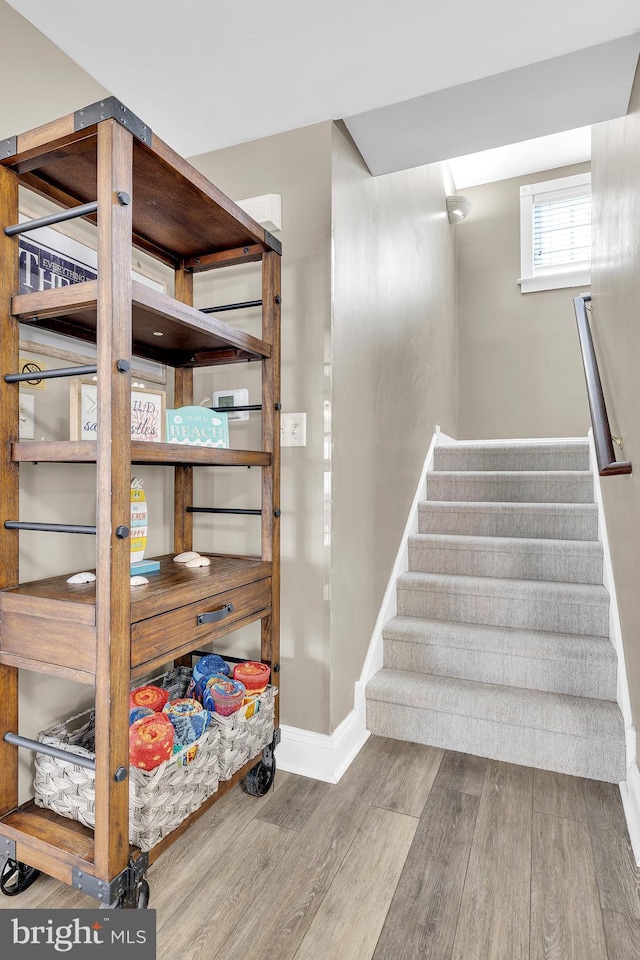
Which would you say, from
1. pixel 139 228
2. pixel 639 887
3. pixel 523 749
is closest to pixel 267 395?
pixel 139 228

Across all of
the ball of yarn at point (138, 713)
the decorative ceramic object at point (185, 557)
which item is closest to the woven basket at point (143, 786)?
the ball of yarn at point (138, 713)

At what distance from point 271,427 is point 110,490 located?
2.31 feet

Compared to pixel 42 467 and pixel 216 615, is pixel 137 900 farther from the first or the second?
pixel 42 467

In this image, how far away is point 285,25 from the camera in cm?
145

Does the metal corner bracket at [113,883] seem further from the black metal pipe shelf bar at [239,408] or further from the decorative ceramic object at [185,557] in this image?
the black metal pipe shelf bar at [239,408]

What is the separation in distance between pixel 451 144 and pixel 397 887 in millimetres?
2406

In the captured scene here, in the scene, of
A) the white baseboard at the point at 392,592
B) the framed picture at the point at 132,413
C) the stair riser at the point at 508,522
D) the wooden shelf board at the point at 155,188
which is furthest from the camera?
the stair riser at the point at 508,522

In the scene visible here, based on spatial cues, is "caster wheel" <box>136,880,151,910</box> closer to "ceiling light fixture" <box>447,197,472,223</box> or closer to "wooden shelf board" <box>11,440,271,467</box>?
"wooden shelf board" <box>11,440,271,467</box>

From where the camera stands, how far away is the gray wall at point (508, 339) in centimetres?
418

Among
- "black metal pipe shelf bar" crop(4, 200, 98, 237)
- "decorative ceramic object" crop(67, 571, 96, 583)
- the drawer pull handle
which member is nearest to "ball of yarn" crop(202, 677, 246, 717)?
the drawer pull handle

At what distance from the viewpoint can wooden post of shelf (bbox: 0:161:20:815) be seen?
1287mm

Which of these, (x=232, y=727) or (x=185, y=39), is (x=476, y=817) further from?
(x=185, y=39)

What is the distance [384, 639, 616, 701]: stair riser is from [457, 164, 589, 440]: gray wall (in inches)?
101

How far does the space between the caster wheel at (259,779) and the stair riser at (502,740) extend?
54 cm
